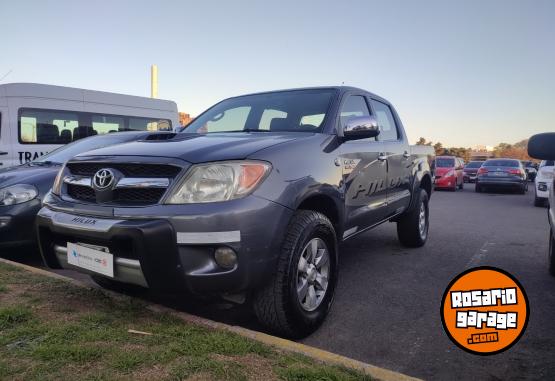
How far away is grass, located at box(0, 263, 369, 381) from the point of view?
2029 mm

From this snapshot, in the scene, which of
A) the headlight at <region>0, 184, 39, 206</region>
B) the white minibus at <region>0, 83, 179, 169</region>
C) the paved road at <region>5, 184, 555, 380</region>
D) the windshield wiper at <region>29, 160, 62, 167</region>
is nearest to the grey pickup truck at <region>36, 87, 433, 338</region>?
the paved road at <region>5, 184, 555, 380</region>

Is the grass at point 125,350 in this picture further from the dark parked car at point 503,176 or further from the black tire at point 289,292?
the dark parked car at point 503,176

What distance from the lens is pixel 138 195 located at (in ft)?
8.21

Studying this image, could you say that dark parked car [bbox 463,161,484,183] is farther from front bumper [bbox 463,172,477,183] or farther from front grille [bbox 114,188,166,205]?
front grille [bbox 114,188,166,205]

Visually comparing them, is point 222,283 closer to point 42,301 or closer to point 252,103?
point 42,301

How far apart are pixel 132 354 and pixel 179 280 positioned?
423mm

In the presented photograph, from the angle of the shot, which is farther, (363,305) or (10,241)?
(10,241)

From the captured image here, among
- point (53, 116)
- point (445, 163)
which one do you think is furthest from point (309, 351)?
point (445, 163)

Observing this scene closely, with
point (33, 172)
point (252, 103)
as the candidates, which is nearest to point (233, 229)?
point (252, 103)

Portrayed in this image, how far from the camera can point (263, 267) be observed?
2410mm

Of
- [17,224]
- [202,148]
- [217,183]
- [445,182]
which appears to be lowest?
[445,182]

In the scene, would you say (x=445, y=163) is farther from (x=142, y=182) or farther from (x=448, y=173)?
(x=142, y=182)

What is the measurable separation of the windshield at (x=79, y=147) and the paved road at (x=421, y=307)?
3144 millimetres

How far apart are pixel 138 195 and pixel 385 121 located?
3142 millimetres
